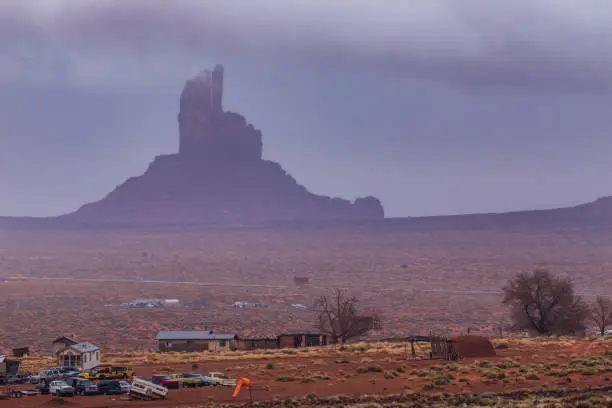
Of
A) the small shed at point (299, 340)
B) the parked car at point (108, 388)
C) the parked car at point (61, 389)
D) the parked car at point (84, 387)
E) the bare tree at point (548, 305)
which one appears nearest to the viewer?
the parked car at point (61, 389)

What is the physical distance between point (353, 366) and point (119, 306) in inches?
3674

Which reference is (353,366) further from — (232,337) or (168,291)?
(168,291)

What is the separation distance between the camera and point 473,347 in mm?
56938

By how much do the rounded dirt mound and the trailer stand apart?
21906 millimetres

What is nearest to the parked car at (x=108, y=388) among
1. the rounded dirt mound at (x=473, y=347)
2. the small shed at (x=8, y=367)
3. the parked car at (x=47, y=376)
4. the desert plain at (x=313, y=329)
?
the desert plain at (x=313, y=329)

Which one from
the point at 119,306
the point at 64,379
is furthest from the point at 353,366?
the point at 119,306

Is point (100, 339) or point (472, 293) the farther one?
point (472, 293)

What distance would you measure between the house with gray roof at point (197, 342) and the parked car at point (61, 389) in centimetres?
3283

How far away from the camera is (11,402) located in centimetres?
3969

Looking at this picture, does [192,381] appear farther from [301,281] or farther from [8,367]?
[301,281]

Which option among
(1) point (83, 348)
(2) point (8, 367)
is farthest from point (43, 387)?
(1) point (83, 348)

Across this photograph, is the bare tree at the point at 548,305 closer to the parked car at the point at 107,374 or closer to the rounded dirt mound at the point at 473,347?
the rounded dirt mound at the point at 473,347

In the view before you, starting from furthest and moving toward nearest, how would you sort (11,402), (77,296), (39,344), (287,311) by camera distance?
1. (77,296)
2. (287,311)
3. (39,344)
4. (11,402)

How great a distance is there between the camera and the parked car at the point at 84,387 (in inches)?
1671
